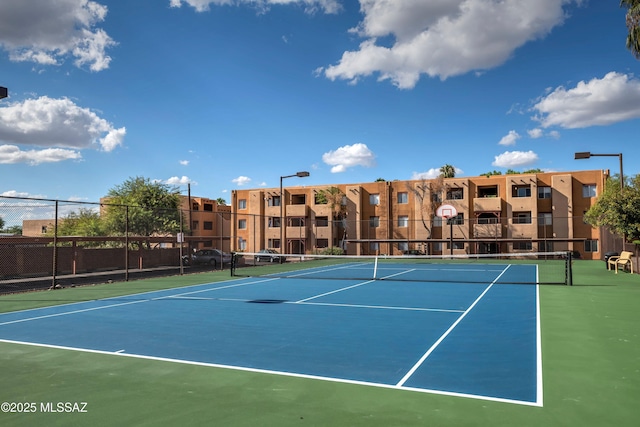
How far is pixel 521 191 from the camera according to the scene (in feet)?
170

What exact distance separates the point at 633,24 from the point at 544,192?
32.2 metres

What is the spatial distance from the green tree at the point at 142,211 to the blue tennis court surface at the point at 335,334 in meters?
28.5

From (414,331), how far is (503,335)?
1.69m

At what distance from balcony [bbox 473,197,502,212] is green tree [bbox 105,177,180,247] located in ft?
102

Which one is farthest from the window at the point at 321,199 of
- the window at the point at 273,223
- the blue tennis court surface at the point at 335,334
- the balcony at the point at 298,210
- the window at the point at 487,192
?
the blue tennis court surface at the point at 335,334

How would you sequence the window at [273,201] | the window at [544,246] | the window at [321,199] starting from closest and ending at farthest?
the window at [544,246]
the window at [321,199]
the window at [273,201]

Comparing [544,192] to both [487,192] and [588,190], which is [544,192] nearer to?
[588,190]

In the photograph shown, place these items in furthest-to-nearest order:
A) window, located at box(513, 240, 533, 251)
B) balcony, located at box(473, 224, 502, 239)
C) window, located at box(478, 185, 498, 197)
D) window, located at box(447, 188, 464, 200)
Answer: window, located at box(478, 185, 498, 197) < window, located at box(447, 188, 464, 200) < balcony, located at box(473, 224, 502, 239) < window, located at box(513, 240, 533, 251)

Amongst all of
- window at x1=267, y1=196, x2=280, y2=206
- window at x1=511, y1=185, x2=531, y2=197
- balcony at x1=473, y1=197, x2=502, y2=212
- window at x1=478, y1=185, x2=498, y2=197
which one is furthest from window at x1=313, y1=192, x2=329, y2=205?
window at x1=511, y1=185, x2=531, y2=197

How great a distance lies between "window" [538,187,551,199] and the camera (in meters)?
50.7

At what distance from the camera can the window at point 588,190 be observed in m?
49.1

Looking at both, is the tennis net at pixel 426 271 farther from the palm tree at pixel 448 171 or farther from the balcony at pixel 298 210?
the palm tree at pixel 448 171

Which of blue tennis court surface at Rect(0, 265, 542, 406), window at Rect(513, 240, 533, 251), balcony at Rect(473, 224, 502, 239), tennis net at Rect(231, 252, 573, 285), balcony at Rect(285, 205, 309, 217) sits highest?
balcony at Rect(285, 205, 309, 217)

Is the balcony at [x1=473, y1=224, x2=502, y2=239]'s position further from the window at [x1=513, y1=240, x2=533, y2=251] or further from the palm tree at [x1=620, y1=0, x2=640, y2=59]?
the palm tree at [x1=620, y1=0, x2=640, y2=59]
